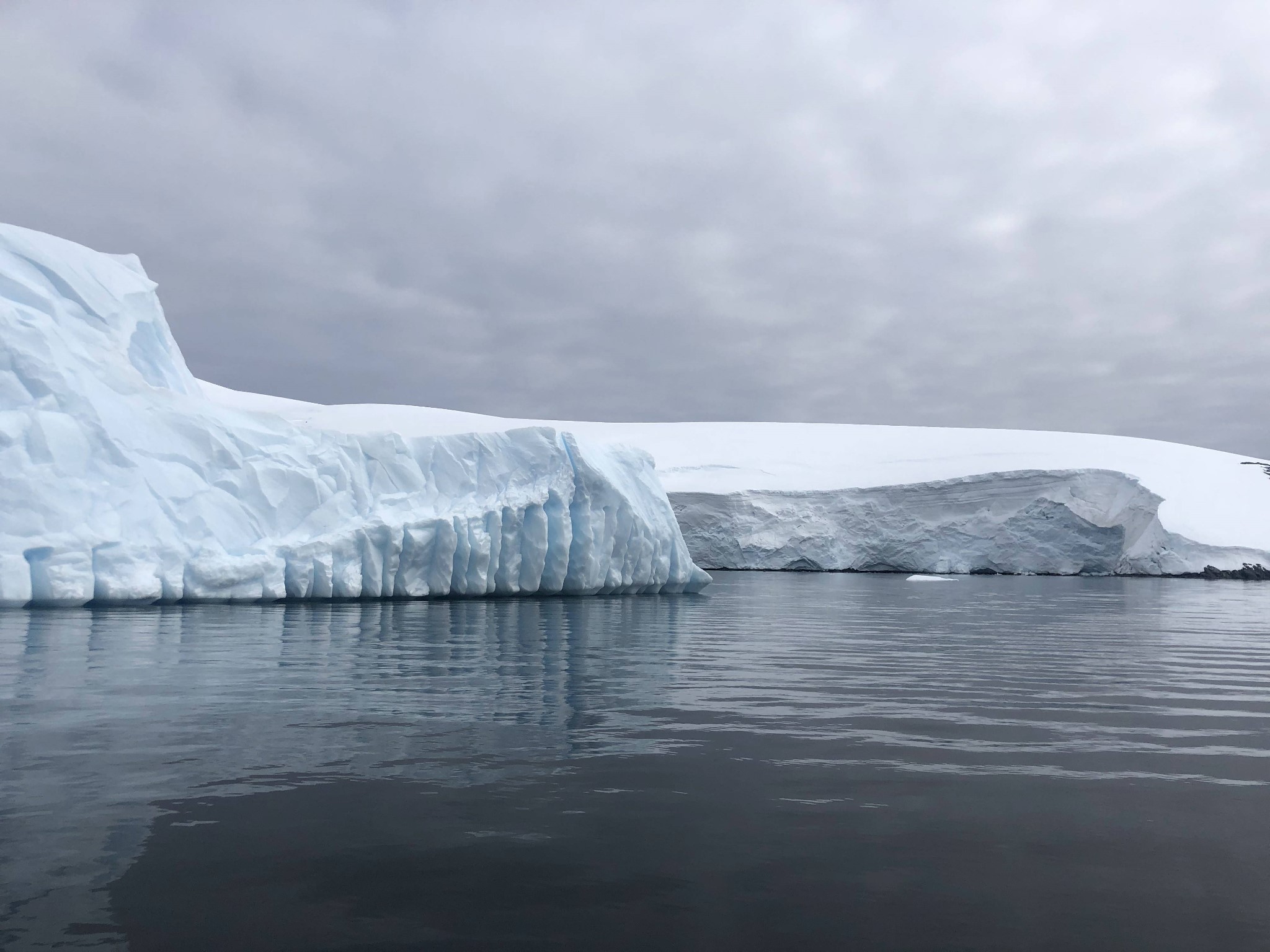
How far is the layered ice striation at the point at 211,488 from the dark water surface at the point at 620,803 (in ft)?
13.4

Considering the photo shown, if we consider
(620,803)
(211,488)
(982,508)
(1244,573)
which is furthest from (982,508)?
(620,803)

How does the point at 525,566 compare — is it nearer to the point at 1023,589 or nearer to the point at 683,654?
the point at 683,654

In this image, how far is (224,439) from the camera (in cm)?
1195

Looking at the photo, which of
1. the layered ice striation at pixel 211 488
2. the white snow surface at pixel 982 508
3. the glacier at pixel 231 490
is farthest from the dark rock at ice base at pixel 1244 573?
the layered ice striation at pixel 211 488

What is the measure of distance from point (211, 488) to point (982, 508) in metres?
26.0

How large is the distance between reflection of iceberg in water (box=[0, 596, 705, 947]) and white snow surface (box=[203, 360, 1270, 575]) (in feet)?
66.0

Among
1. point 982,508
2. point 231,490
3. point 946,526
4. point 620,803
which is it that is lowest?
point 620,803

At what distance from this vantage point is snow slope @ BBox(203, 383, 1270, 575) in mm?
27969

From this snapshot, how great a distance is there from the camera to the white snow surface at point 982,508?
91.8 ft

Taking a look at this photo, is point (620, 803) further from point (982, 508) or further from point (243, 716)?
point (982, 508)

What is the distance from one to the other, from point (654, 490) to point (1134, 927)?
14696 millimetres

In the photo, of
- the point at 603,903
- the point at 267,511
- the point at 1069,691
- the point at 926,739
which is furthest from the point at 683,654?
the point at 267,511

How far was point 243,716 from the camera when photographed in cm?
436

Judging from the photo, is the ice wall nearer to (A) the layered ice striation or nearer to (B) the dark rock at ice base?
(B) the dark rock at ice base
